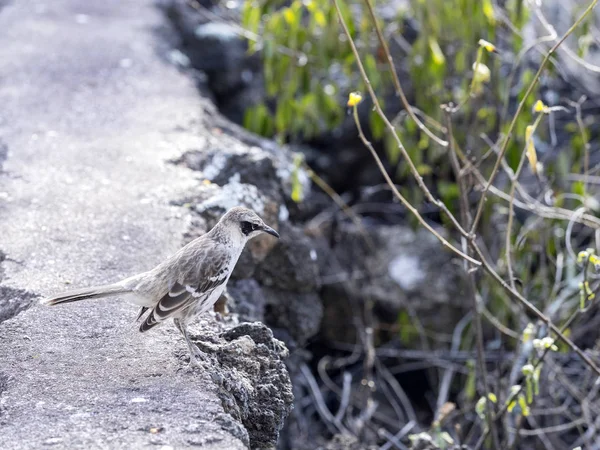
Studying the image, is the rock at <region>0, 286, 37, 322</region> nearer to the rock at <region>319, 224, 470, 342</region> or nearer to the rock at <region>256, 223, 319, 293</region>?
the rock at <region>256, 223, 319, 293</region>

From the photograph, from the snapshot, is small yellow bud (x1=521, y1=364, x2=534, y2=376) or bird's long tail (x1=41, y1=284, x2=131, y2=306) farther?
small yellow bud (x1=521, y1=364, x2=534, y2=376)

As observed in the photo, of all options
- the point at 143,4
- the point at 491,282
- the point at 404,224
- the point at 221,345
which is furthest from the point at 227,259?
the point at 143,4

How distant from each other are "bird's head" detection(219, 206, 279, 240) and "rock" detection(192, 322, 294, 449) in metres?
0.53

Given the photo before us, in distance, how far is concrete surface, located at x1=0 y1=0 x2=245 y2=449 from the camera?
358cm

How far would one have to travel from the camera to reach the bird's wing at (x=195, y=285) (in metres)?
4.04

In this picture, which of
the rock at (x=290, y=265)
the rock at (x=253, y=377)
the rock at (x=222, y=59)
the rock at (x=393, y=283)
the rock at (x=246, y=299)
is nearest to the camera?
the rock at (x=253, y=377)

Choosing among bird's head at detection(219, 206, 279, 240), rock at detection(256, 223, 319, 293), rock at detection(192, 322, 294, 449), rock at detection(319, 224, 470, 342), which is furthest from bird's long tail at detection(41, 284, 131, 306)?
rock at detection(319, 224, 470, 342)

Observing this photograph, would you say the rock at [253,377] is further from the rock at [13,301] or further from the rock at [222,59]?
the rock at [222,59]

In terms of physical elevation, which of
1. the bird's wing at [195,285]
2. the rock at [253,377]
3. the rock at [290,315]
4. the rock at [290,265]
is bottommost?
the rock at [290,315]

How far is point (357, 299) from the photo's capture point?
8.57m

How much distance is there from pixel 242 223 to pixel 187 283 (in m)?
0.56

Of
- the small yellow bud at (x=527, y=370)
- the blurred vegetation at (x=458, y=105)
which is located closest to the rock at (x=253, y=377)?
the small yellow bud at (x=527, y=370)

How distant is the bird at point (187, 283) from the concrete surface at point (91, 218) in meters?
0.19

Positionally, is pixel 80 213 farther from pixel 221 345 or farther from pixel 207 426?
pixel 207 426
